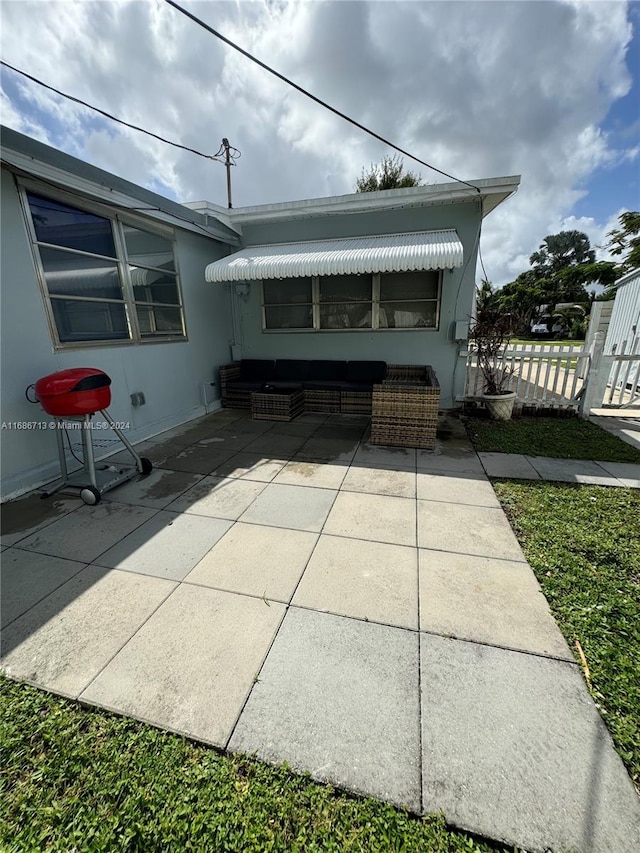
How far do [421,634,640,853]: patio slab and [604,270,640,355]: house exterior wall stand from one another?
9.16m

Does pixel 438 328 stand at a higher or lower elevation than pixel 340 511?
higher

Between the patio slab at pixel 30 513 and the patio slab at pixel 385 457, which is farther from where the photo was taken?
the patio slab at pixel 385 457

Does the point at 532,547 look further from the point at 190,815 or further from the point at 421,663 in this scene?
the point at 190,815

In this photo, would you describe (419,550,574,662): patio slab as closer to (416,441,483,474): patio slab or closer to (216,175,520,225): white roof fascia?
(416,441,483,474): patio slab

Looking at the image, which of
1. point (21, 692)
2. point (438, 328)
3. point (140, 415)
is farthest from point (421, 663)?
point (438, 328)

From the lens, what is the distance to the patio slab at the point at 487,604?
2.23m

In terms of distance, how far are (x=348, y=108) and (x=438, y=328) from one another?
13.5 ft

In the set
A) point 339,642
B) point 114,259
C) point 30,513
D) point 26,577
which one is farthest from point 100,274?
point 339,642

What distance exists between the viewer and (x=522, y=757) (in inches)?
63.3

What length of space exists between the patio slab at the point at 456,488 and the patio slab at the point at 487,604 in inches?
40.6

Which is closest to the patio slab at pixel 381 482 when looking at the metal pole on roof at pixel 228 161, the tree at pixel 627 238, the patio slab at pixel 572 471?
the patio slab at pixel 572 471

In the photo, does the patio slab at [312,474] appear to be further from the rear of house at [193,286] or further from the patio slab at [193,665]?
the rear of house at [193,286]

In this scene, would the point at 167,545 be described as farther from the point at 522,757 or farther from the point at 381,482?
the point at 522,757

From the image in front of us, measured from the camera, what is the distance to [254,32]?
14.3ft
